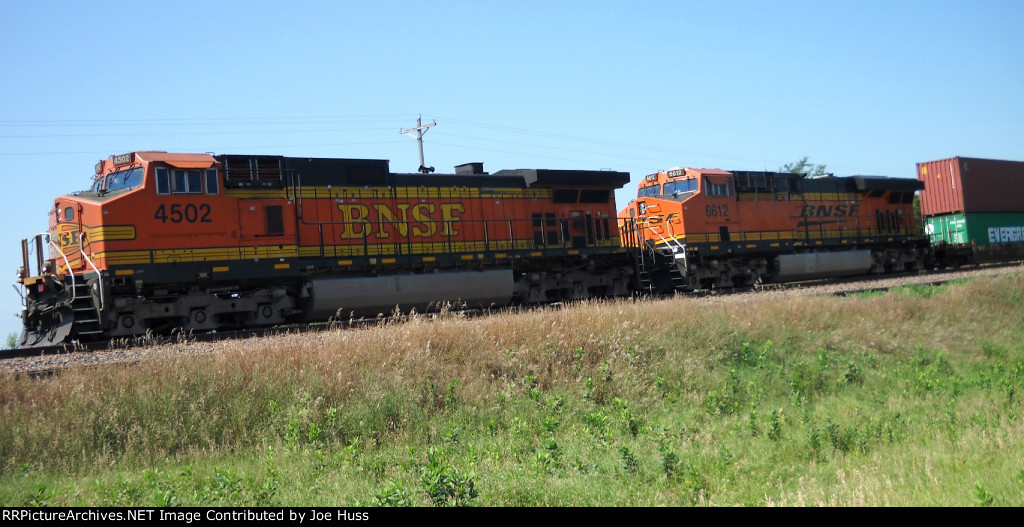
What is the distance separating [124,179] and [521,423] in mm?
8928

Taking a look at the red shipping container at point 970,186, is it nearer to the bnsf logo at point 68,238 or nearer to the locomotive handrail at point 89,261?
the locomotive handrail at point 89,261

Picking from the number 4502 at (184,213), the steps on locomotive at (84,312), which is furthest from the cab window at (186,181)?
the steps on locomotive at (84,312)

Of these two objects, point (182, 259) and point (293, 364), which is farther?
point (182, 259)

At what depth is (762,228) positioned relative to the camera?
896 inches

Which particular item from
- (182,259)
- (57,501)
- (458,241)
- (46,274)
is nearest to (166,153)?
(182,259)

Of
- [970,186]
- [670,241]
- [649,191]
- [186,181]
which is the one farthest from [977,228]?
[186,181]

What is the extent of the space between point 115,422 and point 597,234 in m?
13.7

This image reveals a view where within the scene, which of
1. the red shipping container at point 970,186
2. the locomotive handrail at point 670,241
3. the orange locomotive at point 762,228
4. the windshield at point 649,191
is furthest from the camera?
the red shipping container at point 970,186

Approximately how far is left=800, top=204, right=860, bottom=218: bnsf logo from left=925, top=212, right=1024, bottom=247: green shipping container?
5.28 meters

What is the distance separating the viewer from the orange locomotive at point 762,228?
2059 cm

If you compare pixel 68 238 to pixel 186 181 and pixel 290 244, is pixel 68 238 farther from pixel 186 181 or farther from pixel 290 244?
pixel 290 244

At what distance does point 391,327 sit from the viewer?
10055 millimetres

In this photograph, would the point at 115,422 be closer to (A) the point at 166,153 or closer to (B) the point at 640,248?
(A) the point at 166,153

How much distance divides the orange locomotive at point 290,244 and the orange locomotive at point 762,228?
2387mm
